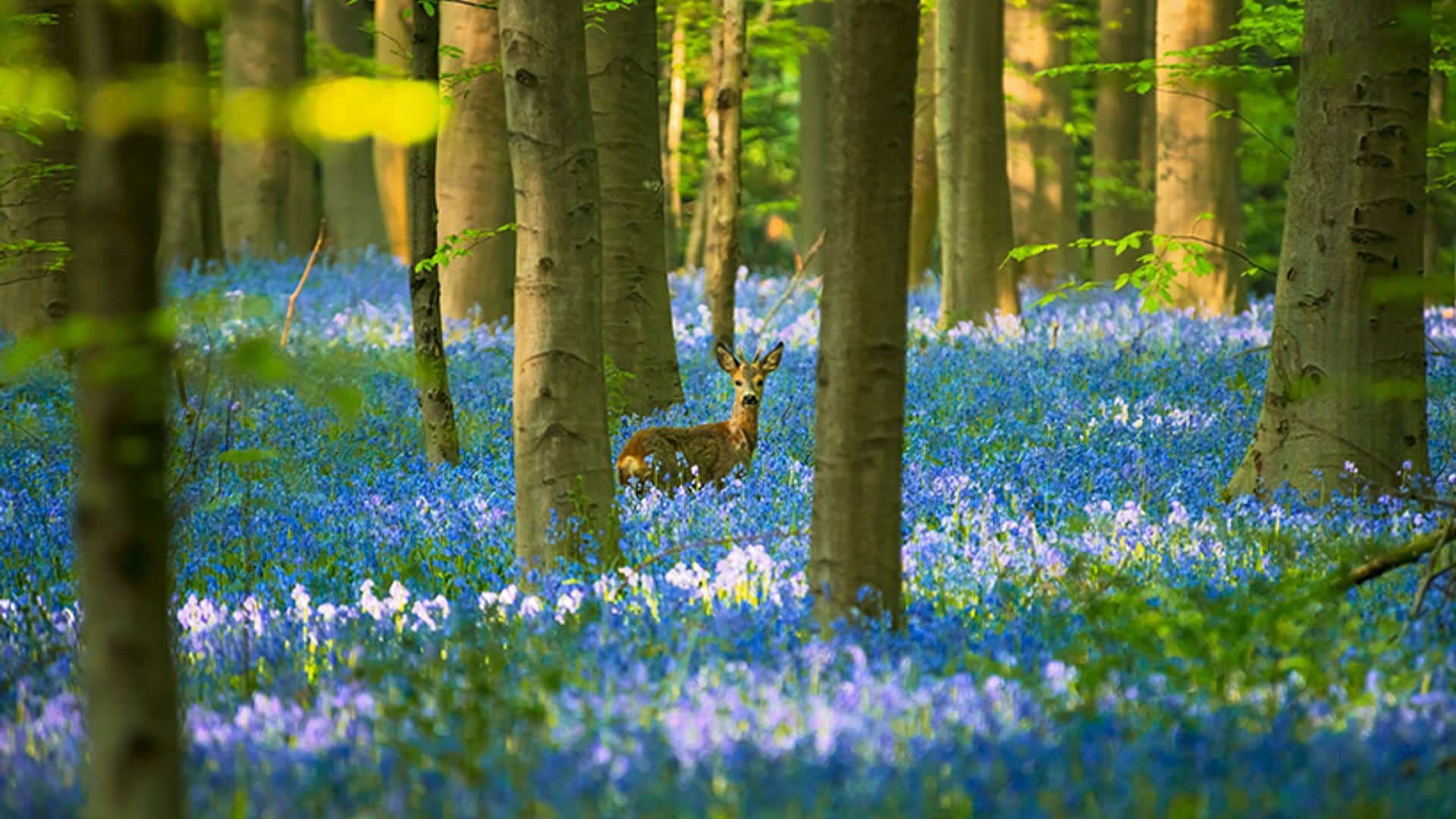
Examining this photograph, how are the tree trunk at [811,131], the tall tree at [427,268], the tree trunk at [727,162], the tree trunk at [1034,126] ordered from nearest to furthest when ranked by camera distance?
the tall tree at [427,268]
the tree trunk at [727,162]
the tree trunk at [1034,126]
the tree trunk at [811,131]

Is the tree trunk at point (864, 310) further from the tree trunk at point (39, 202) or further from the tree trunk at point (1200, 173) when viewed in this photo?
the tree trunk at point (1200, 173)

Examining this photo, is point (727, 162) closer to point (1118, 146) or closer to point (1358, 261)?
point (1358, 261)

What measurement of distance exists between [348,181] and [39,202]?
43.4 ft

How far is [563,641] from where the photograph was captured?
457 centimetres

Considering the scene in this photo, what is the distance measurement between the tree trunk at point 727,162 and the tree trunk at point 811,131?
9.83 meters

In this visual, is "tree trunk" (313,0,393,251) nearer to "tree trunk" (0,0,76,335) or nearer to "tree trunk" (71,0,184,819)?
"tree trunk" (0,0,76,335)

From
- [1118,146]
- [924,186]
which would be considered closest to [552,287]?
[924,186]

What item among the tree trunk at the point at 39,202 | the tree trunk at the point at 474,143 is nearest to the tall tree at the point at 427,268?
the tree trunk at the point at 39,202

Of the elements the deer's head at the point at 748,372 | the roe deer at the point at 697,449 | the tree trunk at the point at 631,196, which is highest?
the tree trunk at the point at 631,196

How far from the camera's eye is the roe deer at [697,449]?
26.6ft

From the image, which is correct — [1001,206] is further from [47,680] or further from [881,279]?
[47,680]

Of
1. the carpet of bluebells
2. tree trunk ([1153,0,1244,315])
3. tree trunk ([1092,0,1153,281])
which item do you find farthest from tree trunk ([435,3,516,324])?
tree trunk ([1092,0,1153,281])

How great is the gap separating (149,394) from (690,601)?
2734 millimetres

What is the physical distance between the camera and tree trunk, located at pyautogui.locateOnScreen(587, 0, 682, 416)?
1051 cm
